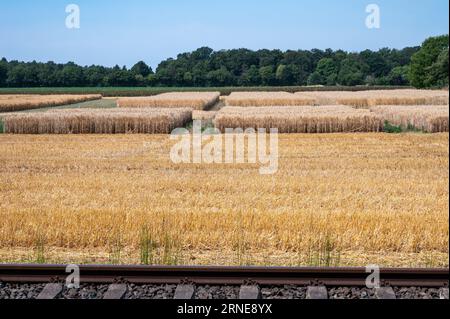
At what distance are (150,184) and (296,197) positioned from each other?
13.0 ft

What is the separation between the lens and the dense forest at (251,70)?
10356cm

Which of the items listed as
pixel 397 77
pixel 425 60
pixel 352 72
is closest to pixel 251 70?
pixel 352 72

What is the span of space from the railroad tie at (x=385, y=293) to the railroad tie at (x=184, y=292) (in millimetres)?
2049

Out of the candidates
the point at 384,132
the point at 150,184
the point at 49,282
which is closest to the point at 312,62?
the point at 384,132

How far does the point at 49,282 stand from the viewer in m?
6.82

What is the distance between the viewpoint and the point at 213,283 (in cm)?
667

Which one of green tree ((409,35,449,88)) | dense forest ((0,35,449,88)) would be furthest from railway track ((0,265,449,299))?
dense forest ((0,35,449,88))

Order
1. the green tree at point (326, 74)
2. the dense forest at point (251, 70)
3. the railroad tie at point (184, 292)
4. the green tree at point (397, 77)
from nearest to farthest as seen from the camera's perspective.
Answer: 1. the railroad tie at point (184, 292)
2. the dense forest at point (251, 70)
3. the green tree at point (397, 77)
4. the green tree at point (326, 74)

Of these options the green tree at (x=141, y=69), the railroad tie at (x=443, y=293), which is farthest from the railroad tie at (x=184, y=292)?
the green tree at (x=141, y=69)

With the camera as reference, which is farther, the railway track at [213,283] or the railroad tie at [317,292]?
the railway track at [213,283]

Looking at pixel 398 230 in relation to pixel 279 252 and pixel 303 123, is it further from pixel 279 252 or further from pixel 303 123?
pixel 303 123

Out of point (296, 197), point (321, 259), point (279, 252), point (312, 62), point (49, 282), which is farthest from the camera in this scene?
point (312, 62)

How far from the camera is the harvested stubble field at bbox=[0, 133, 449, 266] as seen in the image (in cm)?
873

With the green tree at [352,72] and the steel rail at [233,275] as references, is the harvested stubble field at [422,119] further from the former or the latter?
the green tree at [352,72]
